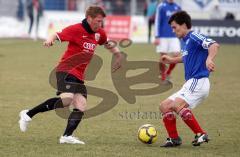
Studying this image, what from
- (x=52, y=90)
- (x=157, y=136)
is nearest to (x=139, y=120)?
(x=157, y=136)

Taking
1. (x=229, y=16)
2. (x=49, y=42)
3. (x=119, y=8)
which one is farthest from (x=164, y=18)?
(x=119, y=8)

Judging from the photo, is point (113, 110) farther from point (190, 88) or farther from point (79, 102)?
point (190, 88)

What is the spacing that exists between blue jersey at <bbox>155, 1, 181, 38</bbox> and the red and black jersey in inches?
308

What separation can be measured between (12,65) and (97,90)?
21.8 ft

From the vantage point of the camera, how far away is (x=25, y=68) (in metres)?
19.9

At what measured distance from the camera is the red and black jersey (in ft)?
29.7

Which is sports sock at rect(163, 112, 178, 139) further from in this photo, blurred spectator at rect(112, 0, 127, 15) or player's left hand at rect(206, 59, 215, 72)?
blurred spectator at rect(112, 0, 127, 15)

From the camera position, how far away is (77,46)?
29.9 ft

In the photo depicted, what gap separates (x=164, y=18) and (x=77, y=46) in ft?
26.4

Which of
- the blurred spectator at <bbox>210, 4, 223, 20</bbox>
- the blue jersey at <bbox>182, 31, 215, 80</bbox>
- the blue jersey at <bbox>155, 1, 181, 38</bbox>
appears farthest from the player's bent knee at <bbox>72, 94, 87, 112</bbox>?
the blurred spectator at <bbox>210, 4, 223, 20</bbox>

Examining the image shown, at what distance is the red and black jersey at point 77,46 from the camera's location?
905 cm

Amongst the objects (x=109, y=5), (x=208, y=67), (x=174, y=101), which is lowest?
(x=109, y=5)

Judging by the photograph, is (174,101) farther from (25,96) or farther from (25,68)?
(25,68)

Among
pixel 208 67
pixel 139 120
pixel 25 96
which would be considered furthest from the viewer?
pixel 25 96
